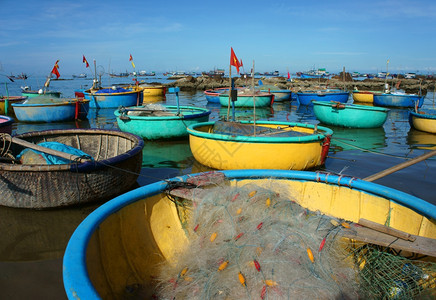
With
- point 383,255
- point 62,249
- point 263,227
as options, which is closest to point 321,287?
point 263,227

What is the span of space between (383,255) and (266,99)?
18.6 m

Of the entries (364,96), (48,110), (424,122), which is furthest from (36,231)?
(364,96)

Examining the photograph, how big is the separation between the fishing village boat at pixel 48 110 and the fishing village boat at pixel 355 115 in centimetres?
1230

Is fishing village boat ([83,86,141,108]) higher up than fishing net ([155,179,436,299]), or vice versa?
fishing village boat ([83,86,141,108])

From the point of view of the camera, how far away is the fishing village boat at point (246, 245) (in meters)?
2.16

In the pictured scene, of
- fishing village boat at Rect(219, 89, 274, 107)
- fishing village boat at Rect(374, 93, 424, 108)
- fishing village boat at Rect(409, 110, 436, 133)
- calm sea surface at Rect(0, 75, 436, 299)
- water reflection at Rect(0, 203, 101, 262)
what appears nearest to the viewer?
calm sea surface at Rect(0, 75, 436, 299)

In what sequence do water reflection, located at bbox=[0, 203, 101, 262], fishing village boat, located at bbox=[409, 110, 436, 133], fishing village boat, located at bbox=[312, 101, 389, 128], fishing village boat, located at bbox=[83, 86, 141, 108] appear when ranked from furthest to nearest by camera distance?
fishing village boat, located at bbox=[83, 86, 141, 108], fishing village boat, located at bbox=[312, 101, 389, 128], fishing village boat, located at bbox=[409, 110, 436, 133], water reflection, located at bbox=[0, 203, 101, 262]

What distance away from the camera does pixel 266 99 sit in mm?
20703

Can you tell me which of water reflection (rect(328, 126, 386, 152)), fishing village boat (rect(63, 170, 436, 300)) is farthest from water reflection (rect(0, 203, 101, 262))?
water reflection (rect(328, 126, 386, 152))

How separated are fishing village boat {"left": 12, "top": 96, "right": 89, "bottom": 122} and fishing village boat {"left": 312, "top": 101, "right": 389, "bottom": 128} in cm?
1230

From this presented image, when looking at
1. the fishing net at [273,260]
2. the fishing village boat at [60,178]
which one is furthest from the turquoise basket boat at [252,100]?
the fishing net at [273,260]

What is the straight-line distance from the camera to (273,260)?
2.22 meters

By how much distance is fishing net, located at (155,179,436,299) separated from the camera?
2135mm

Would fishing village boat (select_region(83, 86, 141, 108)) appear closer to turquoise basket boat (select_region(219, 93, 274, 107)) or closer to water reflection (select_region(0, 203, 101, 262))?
turquoise basket boat (select_region(219, 93, 274, 107))
